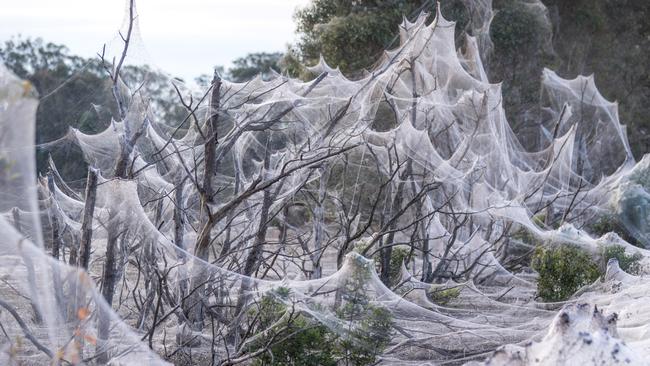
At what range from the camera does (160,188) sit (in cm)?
754

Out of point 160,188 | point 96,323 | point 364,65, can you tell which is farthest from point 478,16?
point 96,323

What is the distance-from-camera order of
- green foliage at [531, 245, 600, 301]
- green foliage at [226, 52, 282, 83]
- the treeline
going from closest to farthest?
green foliage at [531, 245, 600, 301] < the treeline < green foliage at [226, 52, 282, 83]

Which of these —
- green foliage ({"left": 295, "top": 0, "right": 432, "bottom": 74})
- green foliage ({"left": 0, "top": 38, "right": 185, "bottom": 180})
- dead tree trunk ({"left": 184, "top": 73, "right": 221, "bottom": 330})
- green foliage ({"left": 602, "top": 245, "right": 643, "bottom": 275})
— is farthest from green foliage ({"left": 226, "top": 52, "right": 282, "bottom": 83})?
dead tree trunk ({"left": 184, "top": 73, "right": 221, "bottom": 330})

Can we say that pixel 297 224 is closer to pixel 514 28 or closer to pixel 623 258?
pixel 623 258

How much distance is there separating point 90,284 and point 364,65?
1220cm

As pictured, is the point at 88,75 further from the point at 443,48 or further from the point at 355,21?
the point at 443,48

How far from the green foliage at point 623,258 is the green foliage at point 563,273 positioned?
343mm

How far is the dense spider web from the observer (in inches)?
171

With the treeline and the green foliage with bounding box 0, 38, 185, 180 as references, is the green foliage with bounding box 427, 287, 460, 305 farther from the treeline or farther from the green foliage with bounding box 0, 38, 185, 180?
the treeline

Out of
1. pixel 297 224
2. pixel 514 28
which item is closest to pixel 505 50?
pixel 514 28

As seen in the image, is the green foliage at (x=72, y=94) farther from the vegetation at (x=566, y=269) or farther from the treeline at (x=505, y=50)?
the vegetation at (x=566, y=269)

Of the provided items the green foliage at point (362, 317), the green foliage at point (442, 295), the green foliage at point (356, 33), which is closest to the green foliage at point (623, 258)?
the green foliage at point (442, 295)

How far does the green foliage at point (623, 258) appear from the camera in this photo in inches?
350

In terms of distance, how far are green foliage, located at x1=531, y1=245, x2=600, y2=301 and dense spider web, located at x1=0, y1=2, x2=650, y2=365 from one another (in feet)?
1.18
